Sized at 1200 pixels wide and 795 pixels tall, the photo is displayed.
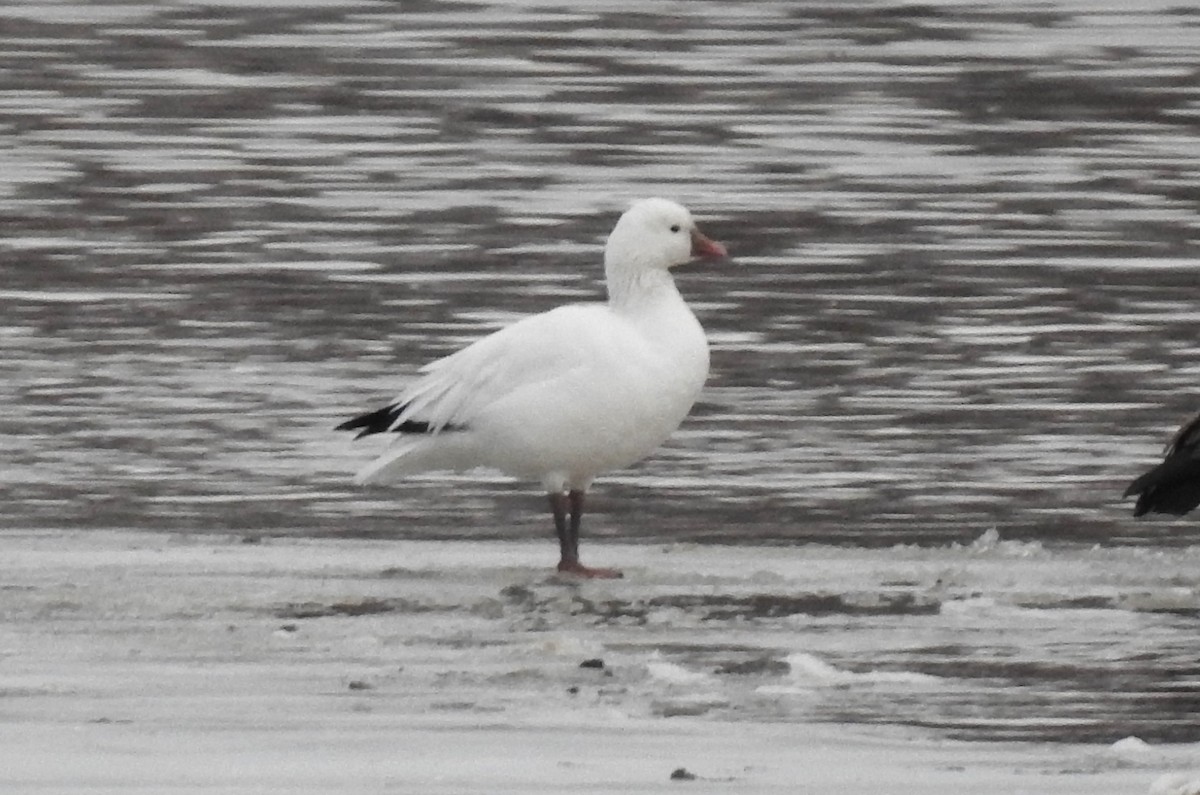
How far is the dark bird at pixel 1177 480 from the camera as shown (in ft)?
35.0

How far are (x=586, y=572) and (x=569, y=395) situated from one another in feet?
2.01

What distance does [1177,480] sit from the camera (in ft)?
35.1

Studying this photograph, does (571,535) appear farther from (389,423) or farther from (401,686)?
(401,686)

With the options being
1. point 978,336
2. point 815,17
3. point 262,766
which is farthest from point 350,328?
point 815,17

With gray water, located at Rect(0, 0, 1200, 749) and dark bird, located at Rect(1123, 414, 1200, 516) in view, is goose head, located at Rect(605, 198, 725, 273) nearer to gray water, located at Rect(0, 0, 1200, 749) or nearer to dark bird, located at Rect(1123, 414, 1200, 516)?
gray water, located at Rect(0, 0, 1200, 749)

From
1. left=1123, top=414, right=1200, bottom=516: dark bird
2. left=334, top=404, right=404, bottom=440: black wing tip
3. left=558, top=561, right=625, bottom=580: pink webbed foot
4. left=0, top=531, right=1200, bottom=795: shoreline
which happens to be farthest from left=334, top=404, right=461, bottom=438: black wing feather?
left=1123, top=414, right=1200, bottom=516: dark bird

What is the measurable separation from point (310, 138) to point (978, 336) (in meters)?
7.97

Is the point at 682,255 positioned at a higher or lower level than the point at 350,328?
higher

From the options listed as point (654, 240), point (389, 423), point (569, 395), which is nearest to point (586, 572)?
point (569, 395)

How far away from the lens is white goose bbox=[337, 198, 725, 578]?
1125cm

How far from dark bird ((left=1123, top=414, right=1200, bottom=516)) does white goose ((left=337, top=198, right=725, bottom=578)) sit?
1.63 m

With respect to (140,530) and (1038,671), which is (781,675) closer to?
(1038,671)

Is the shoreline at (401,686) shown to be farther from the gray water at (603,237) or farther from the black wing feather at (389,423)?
the gray water at (603,237)

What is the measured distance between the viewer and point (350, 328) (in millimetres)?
16281
